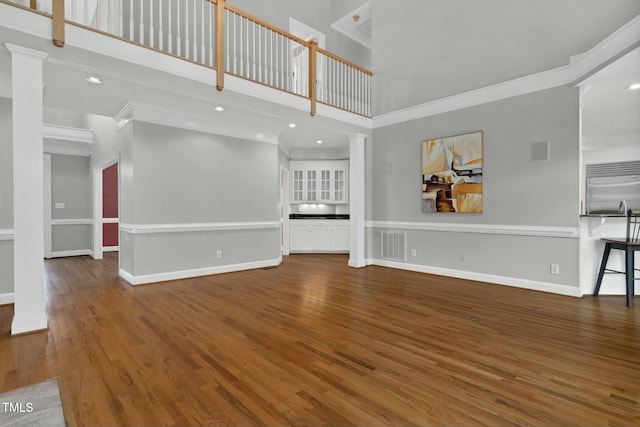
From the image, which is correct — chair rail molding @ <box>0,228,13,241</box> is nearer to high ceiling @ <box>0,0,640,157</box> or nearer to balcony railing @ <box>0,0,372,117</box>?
high ceiling @ <box>0,0,640,157</box>

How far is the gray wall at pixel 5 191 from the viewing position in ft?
13.0

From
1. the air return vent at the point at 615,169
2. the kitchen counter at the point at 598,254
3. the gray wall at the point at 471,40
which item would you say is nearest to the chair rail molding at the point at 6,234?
the gray wall at the point at 471,40

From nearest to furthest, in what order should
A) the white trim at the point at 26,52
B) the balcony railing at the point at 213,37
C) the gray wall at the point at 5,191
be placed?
the white trim at the point at 26,52, the balcony railing at the point at 213,37, the gray wall at the point at 5,191

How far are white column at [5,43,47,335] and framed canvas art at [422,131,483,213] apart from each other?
5.34 meters

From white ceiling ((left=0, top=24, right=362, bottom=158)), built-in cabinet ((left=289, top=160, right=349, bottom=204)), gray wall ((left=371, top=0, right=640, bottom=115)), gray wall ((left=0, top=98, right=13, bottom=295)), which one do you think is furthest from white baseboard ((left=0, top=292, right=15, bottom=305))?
gray wall ((left=371, top=0, right=640, bottom=115))

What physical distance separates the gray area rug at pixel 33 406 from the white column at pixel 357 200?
16.7 feet

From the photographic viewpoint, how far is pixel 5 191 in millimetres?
3988

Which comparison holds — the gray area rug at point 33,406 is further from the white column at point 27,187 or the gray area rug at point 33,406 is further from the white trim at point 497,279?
the white trim at point 497,279

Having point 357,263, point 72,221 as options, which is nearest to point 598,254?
point 357,263

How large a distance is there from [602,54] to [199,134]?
567 cm

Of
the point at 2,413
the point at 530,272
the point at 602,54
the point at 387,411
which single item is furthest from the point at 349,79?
the point at 2,413

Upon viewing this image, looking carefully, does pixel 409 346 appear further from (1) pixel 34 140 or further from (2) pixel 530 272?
(1) pixel 34 140

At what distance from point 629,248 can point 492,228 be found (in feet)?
5.08

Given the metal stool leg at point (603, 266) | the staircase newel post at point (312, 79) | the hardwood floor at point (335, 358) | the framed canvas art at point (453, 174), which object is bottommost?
the hardwood floor at point (335, 358)
